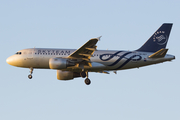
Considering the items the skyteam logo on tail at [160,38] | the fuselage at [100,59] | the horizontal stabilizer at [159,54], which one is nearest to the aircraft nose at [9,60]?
the fuselage at [100,59]

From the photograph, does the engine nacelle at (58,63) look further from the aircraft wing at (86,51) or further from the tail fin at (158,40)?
the tail fin at (158,40)

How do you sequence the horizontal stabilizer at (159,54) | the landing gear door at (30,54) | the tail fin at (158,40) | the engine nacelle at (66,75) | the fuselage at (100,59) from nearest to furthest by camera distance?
the horizontal stabilizer at (159,54) → the fuselage at (100,59) → the landing gear door at (30,54) → the tail fin at (158,40) → the engine nacelle at (66,75)

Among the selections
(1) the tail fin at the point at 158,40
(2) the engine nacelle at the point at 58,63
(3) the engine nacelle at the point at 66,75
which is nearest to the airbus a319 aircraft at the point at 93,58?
(1) the tail fin at the point at 158,40

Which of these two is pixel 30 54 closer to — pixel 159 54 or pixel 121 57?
pixel 121 57

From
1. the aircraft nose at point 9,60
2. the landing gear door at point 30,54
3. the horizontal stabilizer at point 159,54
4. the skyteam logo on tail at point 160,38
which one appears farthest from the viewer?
the skyteam logo on tail at point 160,38

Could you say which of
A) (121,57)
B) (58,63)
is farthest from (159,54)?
(58,63)

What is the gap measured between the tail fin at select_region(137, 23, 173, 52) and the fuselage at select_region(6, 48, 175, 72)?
161 centimetres

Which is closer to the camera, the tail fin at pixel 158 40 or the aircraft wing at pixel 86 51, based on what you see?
the aircraft wing at pixel 86 51

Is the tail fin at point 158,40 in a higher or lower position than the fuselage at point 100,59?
higher

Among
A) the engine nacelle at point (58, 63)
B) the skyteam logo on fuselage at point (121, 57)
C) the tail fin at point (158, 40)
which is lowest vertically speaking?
the engine nacelle at point (58, 63)

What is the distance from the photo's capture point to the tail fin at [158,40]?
5319 centimetres

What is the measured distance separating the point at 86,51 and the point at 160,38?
12719 millimetres

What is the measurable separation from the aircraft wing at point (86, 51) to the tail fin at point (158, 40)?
952 cm

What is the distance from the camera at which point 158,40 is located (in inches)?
2104
